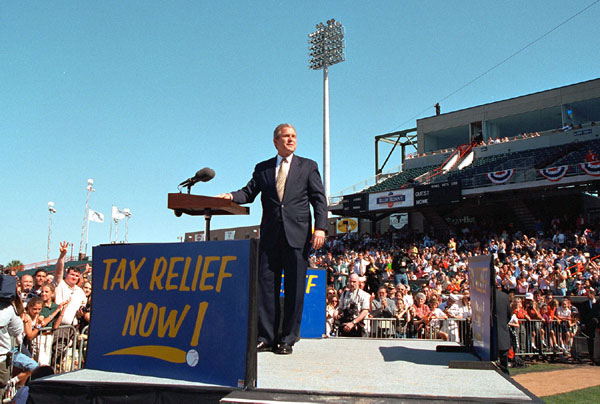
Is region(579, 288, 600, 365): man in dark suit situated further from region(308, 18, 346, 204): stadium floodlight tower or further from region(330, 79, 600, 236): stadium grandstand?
region(308, 18, 346, 204): stadium floodlight tower

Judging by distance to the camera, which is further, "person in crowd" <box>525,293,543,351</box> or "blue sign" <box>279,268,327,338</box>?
"person in crowd" <box>525,293,543,351</box>

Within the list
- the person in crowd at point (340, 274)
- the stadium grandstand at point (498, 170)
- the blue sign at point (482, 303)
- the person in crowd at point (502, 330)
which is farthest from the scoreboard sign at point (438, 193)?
the blue sign at point (482, 303)

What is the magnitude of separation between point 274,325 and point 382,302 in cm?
599

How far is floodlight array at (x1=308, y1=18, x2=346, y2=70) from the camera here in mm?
36406

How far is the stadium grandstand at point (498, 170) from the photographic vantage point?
24.7 meters

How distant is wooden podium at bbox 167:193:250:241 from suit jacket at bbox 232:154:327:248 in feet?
0.39

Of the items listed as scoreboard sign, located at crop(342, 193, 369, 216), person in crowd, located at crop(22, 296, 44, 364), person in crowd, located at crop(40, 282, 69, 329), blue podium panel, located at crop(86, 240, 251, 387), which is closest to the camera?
blue podium panel, located at crop(86, 240, 251, 387)

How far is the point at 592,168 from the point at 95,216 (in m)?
27.5

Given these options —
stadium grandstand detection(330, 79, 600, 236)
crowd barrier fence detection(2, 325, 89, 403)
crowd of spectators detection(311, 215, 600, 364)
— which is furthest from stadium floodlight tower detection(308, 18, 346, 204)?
crowd barrier fence detection(2, 325, 89, 403)

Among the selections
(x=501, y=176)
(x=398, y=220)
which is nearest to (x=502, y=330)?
(x=501, y=176)

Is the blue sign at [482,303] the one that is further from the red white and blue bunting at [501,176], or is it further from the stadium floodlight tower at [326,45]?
the stadium floodlight tower at [326,45]

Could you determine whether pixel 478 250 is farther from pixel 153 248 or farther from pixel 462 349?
pixel 153 248

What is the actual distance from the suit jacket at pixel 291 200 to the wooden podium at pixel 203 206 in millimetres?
119

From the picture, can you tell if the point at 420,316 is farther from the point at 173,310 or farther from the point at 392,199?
the point at 392,199
